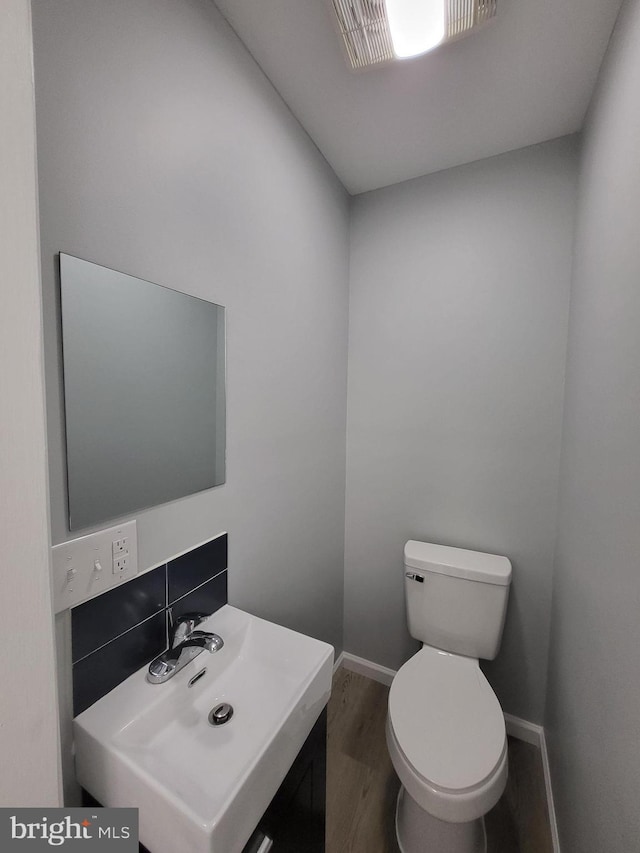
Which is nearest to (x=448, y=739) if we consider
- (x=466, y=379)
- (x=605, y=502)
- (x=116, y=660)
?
(x=605, y=502)

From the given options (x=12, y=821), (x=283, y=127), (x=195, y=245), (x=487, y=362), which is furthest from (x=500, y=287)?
(x=12, y=821)

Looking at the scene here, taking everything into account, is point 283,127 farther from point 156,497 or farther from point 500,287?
point 156,497

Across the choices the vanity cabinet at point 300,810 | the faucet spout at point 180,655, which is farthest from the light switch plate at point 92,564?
the vanity cabinet at point 300,810

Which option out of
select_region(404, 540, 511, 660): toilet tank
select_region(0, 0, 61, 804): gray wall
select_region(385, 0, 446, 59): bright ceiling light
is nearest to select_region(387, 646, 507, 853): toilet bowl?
select_region(404, 540, 511, 660): toilet tank

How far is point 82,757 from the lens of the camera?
73cm

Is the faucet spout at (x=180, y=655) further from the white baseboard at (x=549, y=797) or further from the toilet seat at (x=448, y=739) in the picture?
the white baseboard at (x=549, y=797)

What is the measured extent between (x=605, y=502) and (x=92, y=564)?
127 centimetres

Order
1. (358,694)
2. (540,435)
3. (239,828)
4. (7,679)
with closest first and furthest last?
(7,679), (239,828), (540,435), (358,694)

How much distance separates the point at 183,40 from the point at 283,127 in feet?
1.51

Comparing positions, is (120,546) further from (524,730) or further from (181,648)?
(524,730)

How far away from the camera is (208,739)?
766 mm

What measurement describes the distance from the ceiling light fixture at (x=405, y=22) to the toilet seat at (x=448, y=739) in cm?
213

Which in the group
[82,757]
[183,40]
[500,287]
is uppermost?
[183,40]

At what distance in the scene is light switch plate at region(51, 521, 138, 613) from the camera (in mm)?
708
